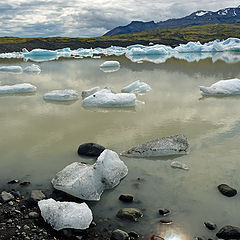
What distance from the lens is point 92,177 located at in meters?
4.61

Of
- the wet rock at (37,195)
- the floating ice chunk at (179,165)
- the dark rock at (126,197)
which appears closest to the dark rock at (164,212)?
the dark rock at (126,197)

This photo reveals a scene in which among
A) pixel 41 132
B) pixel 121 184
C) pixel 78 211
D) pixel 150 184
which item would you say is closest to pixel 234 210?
pixel 150 184

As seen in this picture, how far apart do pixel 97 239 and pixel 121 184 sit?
4.62 feet

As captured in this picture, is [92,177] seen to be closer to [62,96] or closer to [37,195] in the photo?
[37,195]

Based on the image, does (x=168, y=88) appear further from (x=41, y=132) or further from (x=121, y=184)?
(x=121, y=184)

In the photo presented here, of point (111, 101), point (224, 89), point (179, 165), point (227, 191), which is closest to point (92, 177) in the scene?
point (179, 165)

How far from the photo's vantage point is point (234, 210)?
4012 millimetres

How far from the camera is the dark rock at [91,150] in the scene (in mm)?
5961

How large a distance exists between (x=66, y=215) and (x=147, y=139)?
3.50 metres

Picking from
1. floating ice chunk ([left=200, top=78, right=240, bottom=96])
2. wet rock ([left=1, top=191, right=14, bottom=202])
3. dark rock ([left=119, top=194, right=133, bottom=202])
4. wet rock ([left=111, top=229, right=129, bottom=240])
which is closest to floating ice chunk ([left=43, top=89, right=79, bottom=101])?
floating ice chunk ([left=200, top=78, right=240, bottom=96])

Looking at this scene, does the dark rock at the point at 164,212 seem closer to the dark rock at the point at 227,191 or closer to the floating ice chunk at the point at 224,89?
the dark rock at the point at 227,191

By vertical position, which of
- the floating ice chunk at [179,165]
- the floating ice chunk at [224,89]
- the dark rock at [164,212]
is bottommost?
the dark rock at [164,212]

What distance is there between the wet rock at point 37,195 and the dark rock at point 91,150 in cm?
165

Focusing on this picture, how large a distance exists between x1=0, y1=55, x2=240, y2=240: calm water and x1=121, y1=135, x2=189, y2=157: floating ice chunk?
0.72 ft
